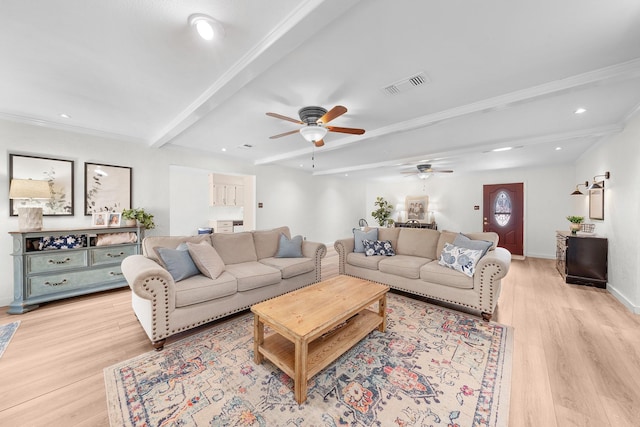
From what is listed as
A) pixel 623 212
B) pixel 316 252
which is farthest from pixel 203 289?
pixel 623 212

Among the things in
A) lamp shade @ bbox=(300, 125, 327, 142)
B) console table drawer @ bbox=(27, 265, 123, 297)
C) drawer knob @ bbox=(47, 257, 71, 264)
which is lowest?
console table drawer @ bbox=(27, 265, 123, 297)

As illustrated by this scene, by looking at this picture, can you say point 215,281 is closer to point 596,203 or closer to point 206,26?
point 206,26

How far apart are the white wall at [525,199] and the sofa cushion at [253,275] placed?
667cm

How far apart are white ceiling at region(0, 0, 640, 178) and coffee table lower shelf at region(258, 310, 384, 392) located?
2.27 metres

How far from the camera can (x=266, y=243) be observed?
3.68 metres

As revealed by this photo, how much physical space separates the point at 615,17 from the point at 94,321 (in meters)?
5.21

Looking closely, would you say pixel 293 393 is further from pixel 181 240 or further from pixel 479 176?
pixel 479 176

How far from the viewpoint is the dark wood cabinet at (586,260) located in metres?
3.71

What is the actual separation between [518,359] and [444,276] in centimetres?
106

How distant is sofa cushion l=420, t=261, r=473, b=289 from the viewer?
284cm

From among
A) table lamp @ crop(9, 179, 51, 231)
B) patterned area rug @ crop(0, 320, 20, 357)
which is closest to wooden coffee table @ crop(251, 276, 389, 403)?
patterned area rug @ crop(0, 320, 20, 357)

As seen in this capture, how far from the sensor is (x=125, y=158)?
402 cm

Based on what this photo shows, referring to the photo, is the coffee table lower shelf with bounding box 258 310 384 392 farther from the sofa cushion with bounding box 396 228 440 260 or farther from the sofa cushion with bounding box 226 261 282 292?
the sofa cushion with bounding box 396 228 440 260

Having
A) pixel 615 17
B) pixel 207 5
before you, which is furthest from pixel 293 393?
pixel 615 17
